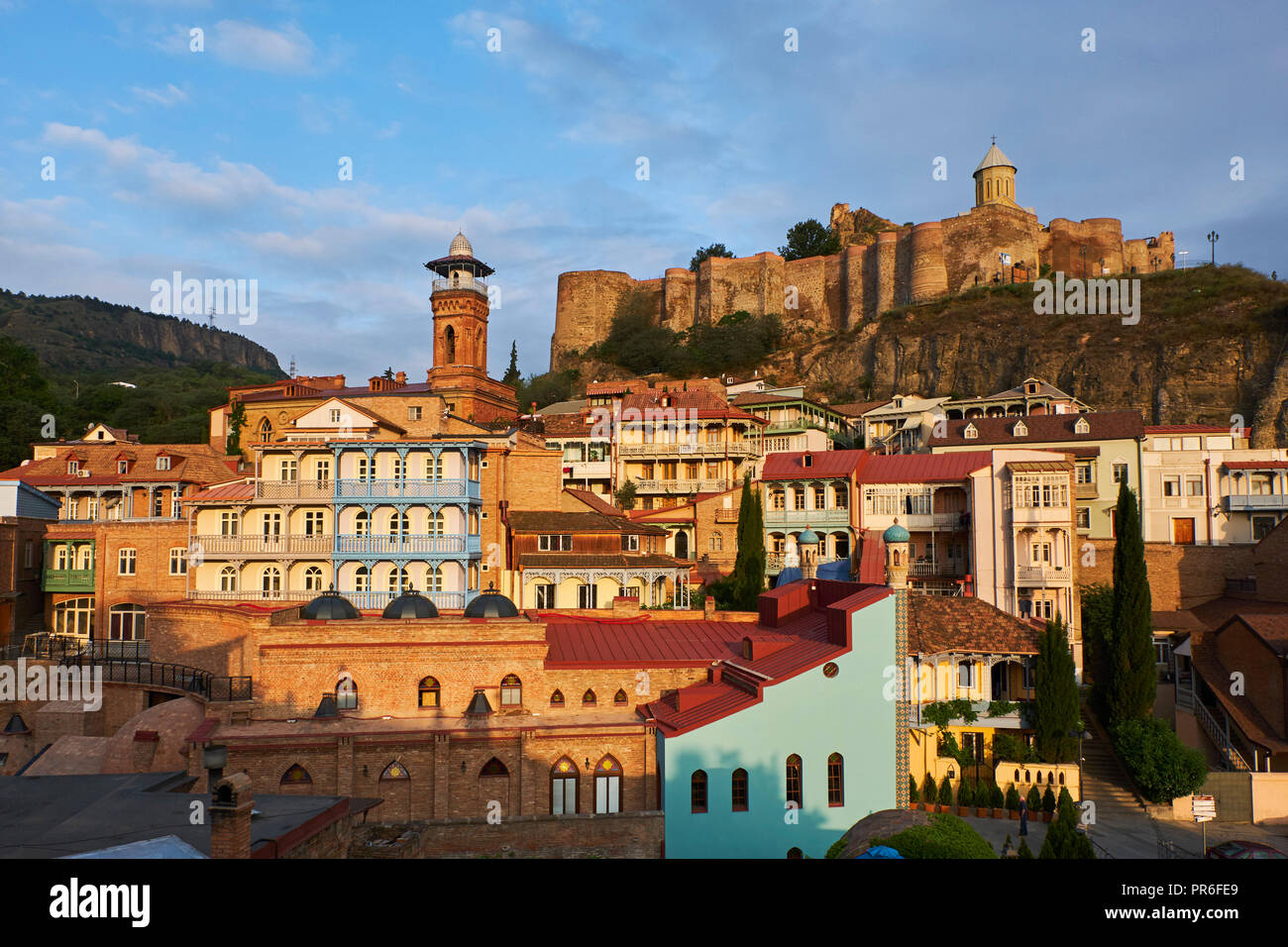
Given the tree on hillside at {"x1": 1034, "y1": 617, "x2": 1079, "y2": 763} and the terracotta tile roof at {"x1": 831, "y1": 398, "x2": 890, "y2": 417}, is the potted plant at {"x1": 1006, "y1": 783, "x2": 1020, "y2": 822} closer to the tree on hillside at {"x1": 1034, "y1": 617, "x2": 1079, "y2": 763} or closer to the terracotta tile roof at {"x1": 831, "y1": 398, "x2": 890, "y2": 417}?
the tree on hillside at {"x1": 1034, "y1": 617, "x2": 1079, "y2": 763}

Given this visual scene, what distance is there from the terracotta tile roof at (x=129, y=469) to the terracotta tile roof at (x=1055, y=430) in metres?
36.6

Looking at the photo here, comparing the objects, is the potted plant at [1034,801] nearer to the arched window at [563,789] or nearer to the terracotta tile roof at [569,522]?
the arched window at [563,789]

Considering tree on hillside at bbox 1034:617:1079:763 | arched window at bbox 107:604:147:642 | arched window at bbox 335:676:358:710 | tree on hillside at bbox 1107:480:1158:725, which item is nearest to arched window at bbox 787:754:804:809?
tree on hillside at bbox 1034:617:1079:763

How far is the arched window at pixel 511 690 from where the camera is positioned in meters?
26.0

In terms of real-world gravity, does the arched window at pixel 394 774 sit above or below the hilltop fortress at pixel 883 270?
below

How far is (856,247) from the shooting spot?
290 ft

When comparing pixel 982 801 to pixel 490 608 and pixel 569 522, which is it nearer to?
pixel 490 608

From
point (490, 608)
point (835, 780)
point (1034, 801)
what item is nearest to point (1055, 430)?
point (1034, 801)

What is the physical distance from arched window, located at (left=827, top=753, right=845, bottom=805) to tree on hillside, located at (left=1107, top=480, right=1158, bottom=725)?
36.8 feet

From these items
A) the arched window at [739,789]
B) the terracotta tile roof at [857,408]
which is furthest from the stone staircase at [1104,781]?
the terracotta tile roof at [857,408]

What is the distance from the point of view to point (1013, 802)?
2561 centimetres

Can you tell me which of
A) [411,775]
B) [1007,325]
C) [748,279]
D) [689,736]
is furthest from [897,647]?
[748,279]
